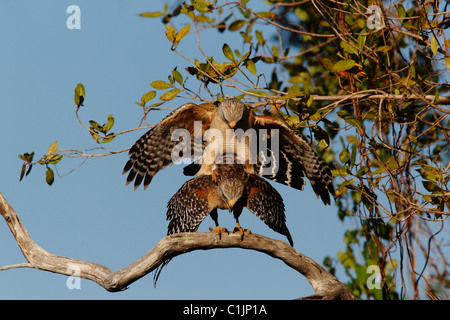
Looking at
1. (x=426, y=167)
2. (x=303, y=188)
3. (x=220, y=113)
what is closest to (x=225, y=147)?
(x=220, y=113)

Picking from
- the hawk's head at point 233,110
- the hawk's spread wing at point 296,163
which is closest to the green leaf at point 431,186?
the hawk's spread wing at point 296,163

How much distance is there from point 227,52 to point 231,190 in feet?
4.86

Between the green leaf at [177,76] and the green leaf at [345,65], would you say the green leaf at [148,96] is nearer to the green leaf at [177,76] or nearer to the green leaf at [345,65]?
the green leaf at [177,76]

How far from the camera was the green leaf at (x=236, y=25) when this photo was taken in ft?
24.9

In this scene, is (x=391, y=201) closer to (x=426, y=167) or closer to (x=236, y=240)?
(x=426, y=167)

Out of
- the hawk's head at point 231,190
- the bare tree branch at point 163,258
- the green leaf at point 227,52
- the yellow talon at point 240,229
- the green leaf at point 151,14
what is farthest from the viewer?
the green leaf at point 151,14

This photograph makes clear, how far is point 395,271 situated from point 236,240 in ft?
7.55

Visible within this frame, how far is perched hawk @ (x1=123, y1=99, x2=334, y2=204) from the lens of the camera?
21.2 feet

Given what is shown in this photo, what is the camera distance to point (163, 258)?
5.33 meters

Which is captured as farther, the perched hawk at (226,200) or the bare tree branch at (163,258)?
the perched hawk at (226,200)

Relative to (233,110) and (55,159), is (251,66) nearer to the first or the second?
(233,110)

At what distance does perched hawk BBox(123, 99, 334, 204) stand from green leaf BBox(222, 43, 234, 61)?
47 centimetres

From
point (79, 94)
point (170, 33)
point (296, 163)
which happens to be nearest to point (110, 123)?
point (79, 94)
